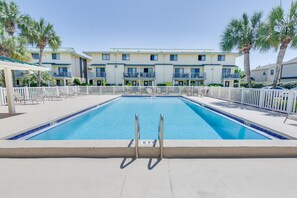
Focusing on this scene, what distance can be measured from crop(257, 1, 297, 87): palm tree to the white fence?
→ 296 centimetres

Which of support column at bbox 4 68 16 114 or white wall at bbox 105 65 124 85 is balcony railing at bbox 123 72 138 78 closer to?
white wall at bbox 105 65 124 85

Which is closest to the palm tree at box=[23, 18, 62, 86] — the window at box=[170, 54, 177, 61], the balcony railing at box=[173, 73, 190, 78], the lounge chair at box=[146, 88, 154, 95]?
the lounge chair at box=[146, 88, 154, 95]

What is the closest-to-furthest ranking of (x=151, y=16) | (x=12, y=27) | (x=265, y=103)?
(x=265, y=103) < (x=12, y=27) < (x=151, y=16)

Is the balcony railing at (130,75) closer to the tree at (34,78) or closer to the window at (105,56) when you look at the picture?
the window at (105,56)

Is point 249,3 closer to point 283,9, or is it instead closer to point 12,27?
point 283,9

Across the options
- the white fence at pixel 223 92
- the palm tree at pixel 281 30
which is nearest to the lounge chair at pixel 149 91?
the white fence at pixel 223 92

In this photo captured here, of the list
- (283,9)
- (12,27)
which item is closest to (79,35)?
(12,27)

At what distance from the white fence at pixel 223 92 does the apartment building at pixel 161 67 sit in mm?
7805

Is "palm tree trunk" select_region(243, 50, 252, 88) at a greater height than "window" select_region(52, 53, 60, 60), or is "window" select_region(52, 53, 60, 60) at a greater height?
"window" select_region(52, 53, 60, 60)

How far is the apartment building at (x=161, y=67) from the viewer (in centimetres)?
2873

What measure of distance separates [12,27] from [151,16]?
589 inches

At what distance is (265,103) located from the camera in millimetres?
8734

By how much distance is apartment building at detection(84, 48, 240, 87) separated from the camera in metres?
28.7
